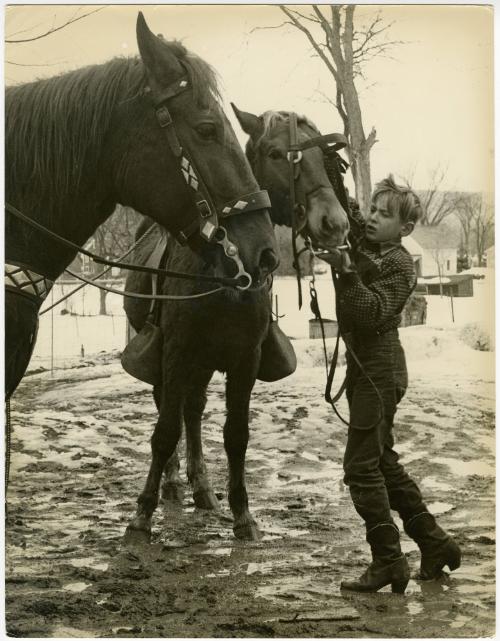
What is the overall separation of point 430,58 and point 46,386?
88.6 inches

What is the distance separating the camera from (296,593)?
3.23 metres

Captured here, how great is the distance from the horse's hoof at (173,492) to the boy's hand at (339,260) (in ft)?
5.27

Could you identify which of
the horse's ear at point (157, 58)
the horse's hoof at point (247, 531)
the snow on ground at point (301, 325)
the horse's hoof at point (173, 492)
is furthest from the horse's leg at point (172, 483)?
the horse's ear at point (157, 58)

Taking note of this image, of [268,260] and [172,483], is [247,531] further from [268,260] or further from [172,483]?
[268,260]

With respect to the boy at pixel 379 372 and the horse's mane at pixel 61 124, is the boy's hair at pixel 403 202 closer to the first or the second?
the boy at pixel 379 372

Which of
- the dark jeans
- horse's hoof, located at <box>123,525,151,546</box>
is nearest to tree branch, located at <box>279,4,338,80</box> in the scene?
the dark jeans

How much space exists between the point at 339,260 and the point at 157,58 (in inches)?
39.6

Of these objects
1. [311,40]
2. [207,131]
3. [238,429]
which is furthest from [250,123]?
[238,429]

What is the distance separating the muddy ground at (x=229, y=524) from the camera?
3139mm

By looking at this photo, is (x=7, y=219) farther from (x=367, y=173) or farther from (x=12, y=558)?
(x=367, y=173)

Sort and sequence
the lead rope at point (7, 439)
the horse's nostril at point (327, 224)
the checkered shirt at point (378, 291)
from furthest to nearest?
the horse's nostril at point (327, 224), the lead rope at point (7, 439), the checkered shirt at point (378, 291)

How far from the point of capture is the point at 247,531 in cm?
374

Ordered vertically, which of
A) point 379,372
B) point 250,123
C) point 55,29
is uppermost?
point 55,29

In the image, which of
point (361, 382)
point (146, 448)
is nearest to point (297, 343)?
point (361, 382)
